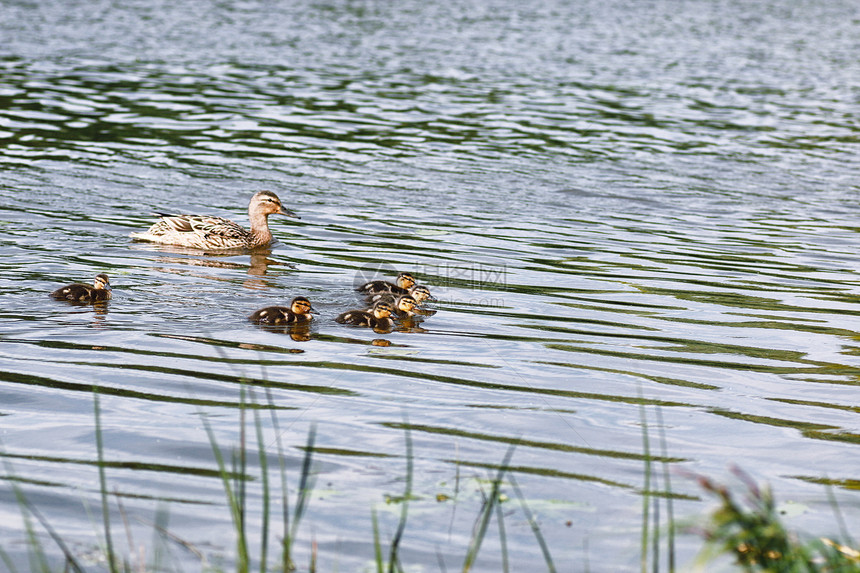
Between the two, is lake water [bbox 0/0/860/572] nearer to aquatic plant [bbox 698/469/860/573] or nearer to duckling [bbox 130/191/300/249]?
duckling [bbox 130/191/300/249]

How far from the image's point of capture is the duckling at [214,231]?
10.1m

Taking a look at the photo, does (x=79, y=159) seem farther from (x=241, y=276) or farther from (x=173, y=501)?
(x=173, y=501)

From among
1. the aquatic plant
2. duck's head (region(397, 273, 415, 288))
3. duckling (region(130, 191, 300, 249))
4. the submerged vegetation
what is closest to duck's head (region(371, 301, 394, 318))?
duck's head (region(397, 273, 415, 288))

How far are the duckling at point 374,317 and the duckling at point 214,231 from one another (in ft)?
9.50

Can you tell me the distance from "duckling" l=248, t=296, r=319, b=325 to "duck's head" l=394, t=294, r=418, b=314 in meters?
0.61

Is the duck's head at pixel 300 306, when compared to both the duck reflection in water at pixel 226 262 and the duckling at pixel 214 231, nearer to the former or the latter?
the duck reflection in water at pixel 226 262

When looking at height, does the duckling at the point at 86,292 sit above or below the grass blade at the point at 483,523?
below

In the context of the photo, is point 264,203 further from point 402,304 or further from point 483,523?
point 483,523

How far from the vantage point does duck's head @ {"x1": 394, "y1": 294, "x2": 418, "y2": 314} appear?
7664 mm

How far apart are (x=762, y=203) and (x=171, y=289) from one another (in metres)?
7.03

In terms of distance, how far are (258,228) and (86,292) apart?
3.17 metres

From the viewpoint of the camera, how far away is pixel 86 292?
7.57 meters

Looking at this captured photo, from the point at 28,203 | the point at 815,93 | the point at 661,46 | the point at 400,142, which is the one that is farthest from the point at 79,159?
the point at 661,46

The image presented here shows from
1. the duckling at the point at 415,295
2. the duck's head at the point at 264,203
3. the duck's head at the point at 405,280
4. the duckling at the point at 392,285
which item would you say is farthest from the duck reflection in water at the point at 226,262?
the duckling at the point at 415,295
